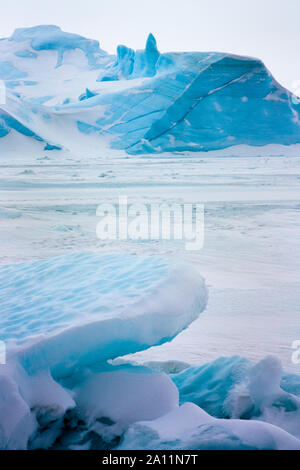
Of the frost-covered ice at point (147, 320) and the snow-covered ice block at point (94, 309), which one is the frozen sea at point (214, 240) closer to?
the frost-covered ice at point (147, 320)

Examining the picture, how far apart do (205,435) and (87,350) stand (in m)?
0.51

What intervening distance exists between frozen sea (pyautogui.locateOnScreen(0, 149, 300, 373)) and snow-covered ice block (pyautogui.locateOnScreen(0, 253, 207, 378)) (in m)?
0.46

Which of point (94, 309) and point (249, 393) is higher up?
point (94, 309)

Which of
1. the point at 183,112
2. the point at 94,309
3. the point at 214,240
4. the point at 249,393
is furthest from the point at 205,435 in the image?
the point at 183,112

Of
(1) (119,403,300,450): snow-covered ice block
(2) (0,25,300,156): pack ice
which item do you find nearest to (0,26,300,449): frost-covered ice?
(1) (119,403,300,450): snow-covered ice block

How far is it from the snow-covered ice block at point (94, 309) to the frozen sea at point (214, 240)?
0.46 meters

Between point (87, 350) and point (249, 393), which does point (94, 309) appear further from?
point (249, 393)

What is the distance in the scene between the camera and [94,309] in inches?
69.1

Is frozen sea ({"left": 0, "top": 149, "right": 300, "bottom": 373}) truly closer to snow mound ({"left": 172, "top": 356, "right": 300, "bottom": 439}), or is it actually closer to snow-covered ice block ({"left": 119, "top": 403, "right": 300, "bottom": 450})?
snow mound ({"left": 172, "top": 356, "right": 300, "bottom": 439})

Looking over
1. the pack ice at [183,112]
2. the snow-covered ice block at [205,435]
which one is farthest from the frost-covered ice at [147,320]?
the pack ice at [183,112]

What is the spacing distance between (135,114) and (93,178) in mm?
10594

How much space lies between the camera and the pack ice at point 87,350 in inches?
58.0

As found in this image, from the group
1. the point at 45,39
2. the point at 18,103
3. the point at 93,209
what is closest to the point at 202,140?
the point at 18,103

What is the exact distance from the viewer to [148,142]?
60.5 ft
